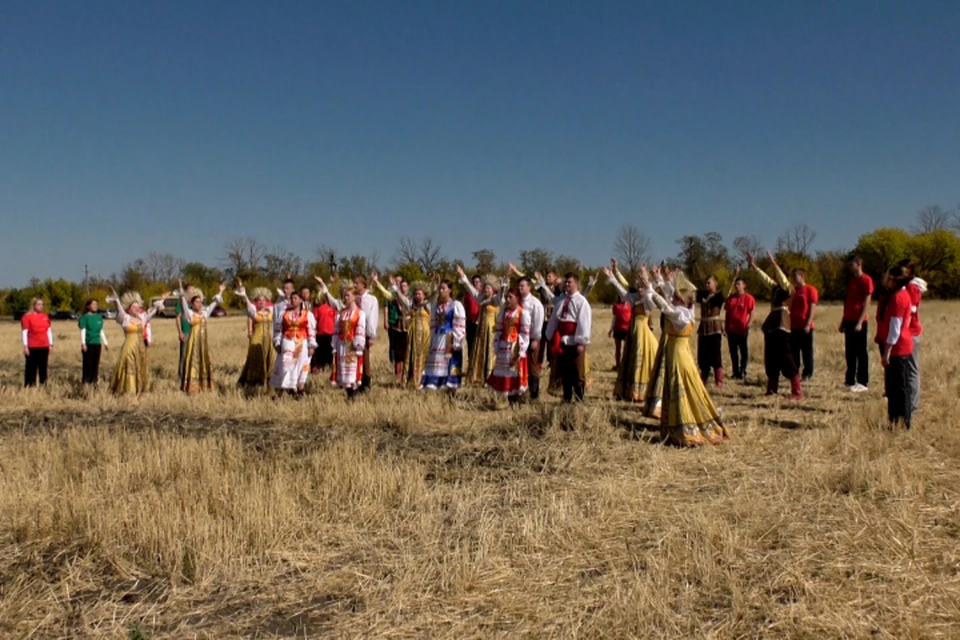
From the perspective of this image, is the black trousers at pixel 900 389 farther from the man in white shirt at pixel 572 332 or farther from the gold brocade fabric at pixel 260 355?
the gold brocade fabric at pixel 260 355

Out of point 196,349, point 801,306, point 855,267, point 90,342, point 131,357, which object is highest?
point 855,267

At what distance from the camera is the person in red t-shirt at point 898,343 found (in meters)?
7.42

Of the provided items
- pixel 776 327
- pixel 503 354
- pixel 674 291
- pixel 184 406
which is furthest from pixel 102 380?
pixel 776 327

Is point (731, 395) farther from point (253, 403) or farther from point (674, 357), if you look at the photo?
point (253, 403)

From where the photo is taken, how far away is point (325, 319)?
46.3 ft

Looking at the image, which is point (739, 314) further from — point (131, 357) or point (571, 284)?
point (131, 357)

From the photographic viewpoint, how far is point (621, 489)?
19.1 ft

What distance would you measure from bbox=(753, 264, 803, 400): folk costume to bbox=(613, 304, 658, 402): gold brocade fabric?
171cm

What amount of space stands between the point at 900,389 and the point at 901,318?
2.44ft

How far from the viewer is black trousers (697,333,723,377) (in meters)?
11.6

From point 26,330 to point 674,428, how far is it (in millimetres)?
10968

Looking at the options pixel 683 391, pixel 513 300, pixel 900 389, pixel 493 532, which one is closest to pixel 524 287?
pixel 513 300

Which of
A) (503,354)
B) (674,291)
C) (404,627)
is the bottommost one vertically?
(404,627)

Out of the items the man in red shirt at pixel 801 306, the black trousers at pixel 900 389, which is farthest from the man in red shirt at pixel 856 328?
the black trousers at pixel 900 389
